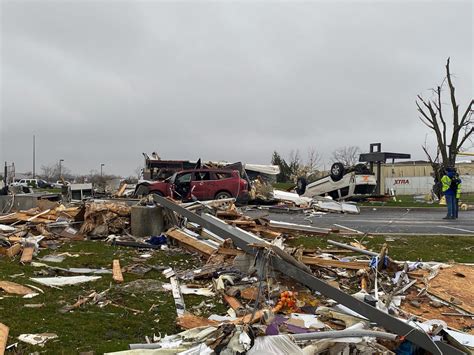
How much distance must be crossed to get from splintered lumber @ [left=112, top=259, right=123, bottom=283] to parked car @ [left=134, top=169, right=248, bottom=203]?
12.8m

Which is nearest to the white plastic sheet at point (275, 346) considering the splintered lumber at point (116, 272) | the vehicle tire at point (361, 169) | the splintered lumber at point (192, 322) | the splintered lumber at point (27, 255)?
the splintered lumber at point (192, 322)

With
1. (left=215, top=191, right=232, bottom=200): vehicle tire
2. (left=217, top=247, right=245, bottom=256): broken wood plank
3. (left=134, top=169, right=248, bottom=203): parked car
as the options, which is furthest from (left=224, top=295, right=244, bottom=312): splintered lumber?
(left=215, top=191, right=232, bottom=200): vehicle tire

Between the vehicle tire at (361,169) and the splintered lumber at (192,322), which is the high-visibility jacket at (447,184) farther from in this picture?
the splintered lumber at (192,322)

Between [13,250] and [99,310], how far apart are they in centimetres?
429

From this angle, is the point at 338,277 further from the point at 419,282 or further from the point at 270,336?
the point at 270,336

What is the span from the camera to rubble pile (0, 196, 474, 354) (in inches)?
151

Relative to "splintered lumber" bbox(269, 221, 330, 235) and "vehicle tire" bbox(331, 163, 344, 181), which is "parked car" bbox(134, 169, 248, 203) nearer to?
"vehicle tire" bbox(331, 163, 344, 181)

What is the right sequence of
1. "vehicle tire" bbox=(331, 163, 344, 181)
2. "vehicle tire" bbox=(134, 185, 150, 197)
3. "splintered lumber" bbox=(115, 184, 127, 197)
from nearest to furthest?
1. "vehicle tire" bbox=(134, 185, 150, 197)
2. "vehicle tire" bbox=(331, 163, 344, 181)
3. "splintered lumber" bbox=(115, 184, 127, 197)

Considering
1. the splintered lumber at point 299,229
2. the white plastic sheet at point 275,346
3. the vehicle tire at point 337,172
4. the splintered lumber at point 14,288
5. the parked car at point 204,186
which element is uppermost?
the vehicle tire at point 337,172

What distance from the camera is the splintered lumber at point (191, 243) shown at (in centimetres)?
850

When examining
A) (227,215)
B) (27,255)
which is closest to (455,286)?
(227,215)

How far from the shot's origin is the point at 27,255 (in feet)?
27.1

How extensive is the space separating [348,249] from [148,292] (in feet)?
14.8

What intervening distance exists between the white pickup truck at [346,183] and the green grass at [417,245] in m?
13.0
